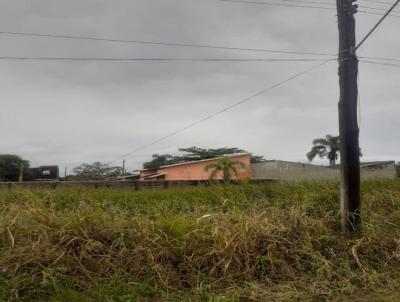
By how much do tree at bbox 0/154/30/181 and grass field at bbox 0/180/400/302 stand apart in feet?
133

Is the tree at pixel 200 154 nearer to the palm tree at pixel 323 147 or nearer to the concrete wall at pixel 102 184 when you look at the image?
the palm tree at pixel 323 147

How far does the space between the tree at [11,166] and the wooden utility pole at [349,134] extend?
41.9 m

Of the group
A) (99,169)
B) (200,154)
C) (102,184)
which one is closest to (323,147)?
(200,154)

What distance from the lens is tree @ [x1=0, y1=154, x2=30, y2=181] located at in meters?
44.5

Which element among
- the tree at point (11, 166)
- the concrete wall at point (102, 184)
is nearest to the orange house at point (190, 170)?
the tree at point (11, 166)

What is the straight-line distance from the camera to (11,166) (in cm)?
4616

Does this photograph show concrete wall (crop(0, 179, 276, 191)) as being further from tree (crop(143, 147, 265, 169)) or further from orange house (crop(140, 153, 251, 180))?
tree (crop(143, 147, 265, 169))

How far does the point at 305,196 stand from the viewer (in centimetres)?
837

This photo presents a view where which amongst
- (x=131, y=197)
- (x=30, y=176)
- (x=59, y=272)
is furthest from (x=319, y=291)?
(x=30, y=176)

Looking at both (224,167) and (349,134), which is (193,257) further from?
(224,167)

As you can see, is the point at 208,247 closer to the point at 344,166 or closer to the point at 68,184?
the point at 344,166

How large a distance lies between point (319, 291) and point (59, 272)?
9.53ft

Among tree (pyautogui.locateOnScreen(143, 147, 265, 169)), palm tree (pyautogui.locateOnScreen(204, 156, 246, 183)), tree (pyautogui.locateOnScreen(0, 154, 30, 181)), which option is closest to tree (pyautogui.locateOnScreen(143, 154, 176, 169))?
tree (pyautogui.locateOnScreen(143, 147, 265, 169))

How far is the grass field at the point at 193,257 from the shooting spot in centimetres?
471
